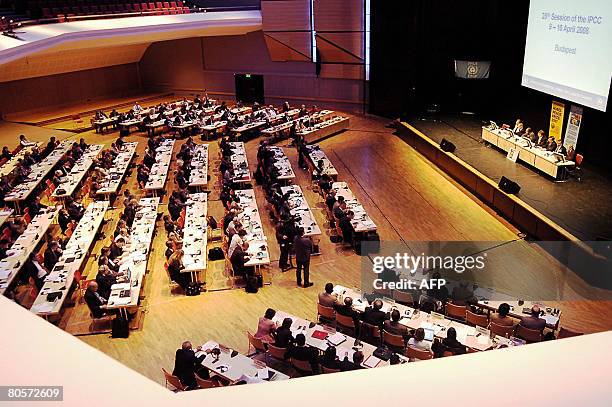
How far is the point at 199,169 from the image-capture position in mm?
15391

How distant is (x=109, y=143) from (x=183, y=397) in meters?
20.6

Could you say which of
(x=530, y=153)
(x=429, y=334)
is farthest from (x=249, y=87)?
(x=429, y=334)

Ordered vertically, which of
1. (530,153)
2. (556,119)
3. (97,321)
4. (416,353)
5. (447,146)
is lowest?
(97,321)

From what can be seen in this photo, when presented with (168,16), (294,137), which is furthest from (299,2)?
(294,137)

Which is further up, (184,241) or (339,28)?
(339,28)

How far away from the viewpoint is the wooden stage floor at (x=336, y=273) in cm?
897

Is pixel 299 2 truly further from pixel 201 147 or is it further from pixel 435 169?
pixel 435 169

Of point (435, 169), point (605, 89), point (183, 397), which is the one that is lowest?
point (435, 169)

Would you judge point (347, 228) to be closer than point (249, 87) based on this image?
Yes

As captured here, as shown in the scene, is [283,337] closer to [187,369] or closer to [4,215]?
[187,369]

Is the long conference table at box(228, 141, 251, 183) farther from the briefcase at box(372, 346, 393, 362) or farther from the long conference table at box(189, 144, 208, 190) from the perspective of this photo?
the briefcase at box(372, 346, 393, 362)

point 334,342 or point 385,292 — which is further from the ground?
point 334,342

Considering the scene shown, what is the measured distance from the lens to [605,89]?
12.7 m

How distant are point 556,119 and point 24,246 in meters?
14.6
